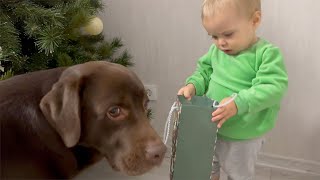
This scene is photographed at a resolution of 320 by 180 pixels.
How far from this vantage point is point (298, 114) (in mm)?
1941

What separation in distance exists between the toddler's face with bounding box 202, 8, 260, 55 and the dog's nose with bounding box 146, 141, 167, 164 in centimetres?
44

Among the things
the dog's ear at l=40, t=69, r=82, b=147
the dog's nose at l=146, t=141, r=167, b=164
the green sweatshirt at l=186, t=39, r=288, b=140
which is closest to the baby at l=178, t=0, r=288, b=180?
the green sweatshirt at l=186, t=39, r=288, b=140

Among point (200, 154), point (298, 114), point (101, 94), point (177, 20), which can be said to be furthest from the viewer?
point (177, 20)

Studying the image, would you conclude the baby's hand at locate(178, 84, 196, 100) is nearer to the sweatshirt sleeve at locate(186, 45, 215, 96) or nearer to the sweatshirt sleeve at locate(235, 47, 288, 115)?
the sweatshirt sleeve at locate(186, 45, 215, 96)

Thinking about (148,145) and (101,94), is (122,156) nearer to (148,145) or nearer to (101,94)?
(148,145)

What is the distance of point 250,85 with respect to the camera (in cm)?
146

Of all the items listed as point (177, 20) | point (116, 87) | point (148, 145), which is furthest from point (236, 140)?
point (177, 20)

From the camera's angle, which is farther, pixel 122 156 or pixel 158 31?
pixel 158 31

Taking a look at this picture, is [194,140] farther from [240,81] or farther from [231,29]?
[231,29]

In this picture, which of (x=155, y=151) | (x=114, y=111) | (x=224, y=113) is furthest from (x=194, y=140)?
(x=114, y=111)

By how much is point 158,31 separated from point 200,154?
96 centimetres


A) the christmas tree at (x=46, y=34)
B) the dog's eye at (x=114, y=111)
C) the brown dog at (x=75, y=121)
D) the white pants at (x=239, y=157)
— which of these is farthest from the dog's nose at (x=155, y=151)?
the christmas tree at (x=46, y=34)

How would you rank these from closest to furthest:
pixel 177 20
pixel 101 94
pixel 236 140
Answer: pixel 101 94 → pixel 236 140 → pixel 177 20

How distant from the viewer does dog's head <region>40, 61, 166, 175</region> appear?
1115 mm
